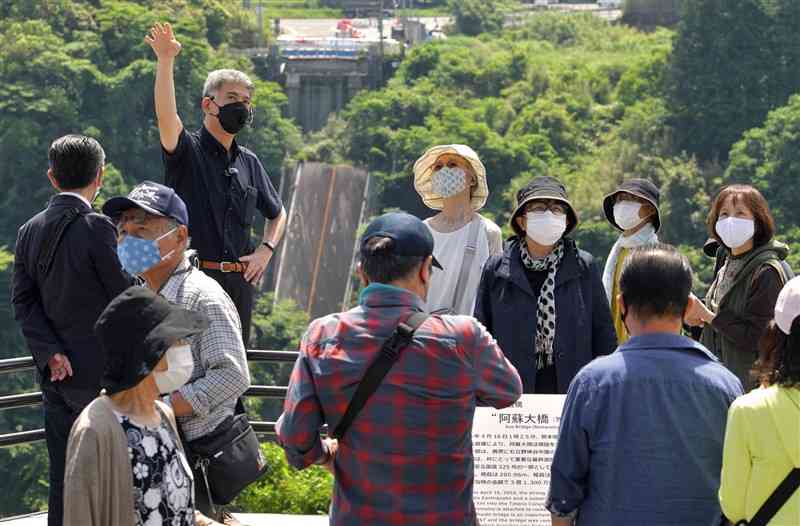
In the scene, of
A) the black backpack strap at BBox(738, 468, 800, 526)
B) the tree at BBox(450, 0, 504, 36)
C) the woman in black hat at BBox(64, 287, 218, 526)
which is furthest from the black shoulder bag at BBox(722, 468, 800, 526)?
the tree at BBox(450, 0, 504, 36)

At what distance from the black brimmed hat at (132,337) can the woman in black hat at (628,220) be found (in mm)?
2515

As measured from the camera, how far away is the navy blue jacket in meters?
5.07

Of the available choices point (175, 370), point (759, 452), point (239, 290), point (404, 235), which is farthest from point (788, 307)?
point (239, 290)

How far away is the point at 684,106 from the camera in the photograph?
6216 centimetres

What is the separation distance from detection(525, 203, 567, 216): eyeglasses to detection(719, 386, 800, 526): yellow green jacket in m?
1.80

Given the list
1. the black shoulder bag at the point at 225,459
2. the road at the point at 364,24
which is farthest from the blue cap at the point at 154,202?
the road at the point at 364,24

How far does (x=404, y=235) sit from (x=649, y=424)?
0.74 meters

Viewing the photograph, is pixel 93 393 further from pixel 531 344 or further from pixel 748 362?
pixel 748 362

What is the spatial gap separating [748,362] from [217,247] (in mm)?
2023

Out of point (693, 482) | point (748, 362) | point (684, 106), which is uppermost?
point (693, 482)

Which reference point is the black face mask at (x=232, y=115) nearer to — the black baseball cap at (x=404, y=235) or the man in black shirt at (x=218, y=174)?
the man in black shirt at (x=218, y=174)

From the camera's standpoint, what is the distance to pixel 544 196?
16.9ft

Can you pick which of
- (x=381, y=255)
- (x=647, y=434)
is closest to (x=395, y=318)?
(x=381, y=255)

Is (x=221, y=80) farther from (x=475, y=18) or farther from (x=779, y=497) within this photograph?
(x=475, y=18)
